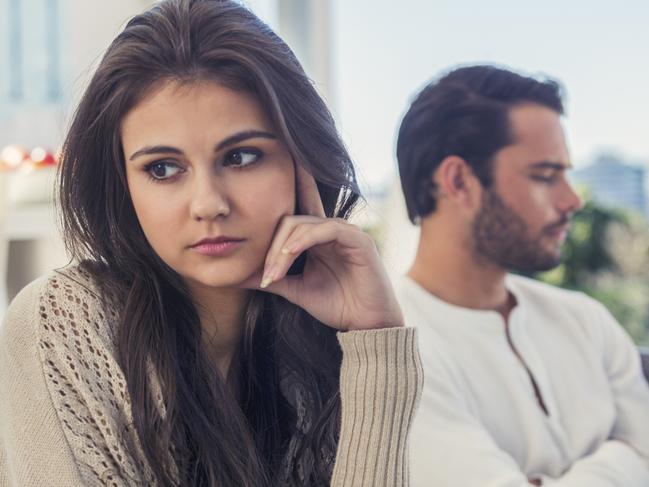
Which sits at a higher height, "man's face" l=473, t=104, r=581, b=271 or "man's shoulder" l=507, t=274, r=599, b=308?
"man's face" l=473, t=104, r=581, b=271

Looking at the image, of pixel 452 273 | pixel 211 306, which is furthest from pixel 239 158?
pixel 452 273

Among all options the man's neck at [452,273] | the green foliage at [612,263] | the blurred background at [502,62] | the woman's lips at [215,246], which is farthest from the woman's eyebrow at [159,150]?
the green foliage at [612,263]

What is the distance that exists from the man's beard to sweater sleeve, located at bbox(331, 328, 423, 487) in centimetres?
→ 56

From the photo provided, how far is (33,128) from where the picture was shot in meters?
3.12

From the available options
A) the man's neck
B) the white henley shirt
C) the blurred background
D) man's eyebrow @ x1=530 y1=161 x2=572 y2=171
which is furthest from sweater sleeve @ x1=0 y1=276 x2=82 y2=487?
the blurred background

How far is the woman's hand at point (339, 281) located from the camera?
1.21m

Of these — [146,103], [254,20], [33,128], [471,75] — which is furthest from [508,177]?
[33,128]

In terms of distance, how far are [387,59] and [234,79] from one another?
2737mm

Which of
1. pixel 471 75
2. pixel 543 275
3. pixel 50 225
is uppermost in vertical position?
pixel 471 75

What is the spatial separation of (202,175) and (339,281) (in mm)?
309

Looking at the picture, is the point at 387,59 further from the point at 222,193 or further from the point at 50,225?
the point at 222,193

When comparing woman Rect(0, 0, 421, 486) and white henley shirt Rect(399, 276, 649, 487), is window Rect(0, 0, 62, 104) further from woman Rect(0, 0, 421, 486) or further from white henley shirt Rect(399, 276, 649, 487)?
woman Rect(0, 0, 421, 486)

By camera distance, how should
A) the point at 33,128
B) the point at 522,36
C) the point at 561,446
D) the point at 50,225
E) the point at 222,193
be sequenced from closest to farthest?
the point at 222,193
the point at 561,446
the point at 50,225
the point at 33,128
the point at 522,36

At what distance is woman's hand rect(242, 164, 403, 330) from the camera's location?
1.21 metres
